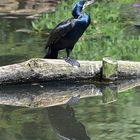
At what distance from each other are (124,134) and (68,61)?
7.61 feet

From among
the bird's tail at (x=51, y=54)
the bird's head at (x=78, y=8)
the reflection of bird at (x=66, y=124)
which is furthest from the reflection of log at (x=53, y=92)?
the bird's head at (x=78, y=8)

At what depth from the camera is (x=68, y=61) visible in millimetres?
8312

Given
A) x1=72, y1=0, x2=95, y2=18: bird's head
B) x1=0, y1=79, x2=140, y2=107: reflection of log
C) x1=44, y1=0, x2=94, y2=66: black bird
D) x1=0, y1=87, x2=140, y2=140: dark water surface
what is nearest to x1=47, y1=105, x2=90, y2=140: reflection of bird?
x1=0, y1=87, x2=140, y2=140: dark water surface

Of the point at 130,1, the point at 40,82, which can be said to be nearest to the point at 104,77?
the point at 40,82

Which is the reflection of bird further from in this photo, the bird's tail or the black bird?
the bird's tail

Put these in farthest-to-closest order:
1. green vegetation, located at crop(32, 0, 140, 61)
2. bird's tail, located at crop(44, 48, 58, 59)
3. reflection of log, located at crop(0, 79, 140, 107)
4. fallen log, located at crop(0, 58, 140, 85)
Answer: green vegetation, located at crop(32, 0, 140, 61), bird's tail, located at crop(44, 48, 58, 59), fallen log, located at crop(0, 58, 140, 85), reflection of log, located at crop(0, 79, 140, 107)

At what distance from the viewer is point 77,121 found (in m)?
6.76

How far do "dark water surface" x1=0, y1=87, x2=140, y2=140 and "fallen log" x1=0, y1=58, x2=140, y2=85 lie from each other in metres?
0.69

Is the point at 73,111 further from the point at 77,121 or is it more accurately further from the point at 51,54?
the point at 51,54

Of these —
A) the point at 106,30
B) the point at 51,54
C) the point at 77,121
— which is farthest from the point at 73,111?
the point at 106,30

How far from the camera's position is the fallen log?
8.04 metres

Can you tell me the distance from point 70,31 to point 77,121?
77.6 inches

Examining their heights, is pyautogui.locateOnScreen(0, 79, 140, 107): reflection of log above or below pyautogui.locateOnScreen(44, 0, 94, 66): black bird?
below

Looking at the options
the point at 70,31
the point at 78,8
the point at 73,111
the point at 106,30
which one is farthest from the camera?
the point at 106,30
